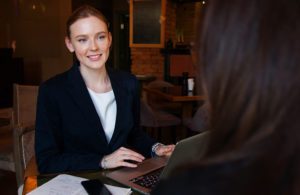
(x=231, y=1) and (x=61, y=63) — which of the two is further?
(x=61, y=63)

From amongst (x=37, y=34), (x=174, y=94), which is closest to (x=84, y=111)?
(x=174, y=94)

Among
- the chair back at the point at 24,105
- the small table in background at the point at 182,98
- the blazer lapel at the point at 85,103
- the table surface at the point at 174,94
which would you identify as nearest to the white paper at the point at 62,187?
the blazer lapel at the point at 85,103

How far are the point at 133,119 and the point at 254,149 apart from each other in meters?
1.13

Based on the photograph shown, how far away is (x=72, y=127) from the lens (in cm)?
149

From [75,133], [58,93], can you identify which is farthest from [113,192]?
[58,93]

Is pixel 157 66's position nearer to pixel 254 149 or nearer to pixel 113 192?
pixel 113 192

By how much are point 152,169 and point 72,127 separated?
0.42m

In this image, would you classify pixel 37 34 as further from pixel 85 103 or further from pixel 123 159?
pixel 123 159

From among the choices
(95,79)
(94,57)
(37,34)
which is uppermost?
(37,34)

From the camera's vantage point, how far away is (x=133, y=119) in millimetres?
1644

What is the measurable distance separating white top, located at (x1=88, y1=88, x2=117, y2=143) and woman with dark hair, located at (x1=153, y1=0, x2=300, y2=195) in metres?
1.02

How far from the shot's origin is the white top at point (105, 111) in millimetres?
1552

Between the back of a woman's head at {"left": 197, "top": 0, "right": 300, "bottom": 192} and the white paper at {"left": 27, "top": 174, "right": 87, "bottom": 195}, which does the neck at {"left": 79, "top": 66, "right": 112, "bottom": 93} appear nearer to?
the white paper at {"left": 27, "top": 174, "right": 87, "bottom": 195}

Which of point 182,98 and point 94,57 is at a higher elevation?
point 94,57
